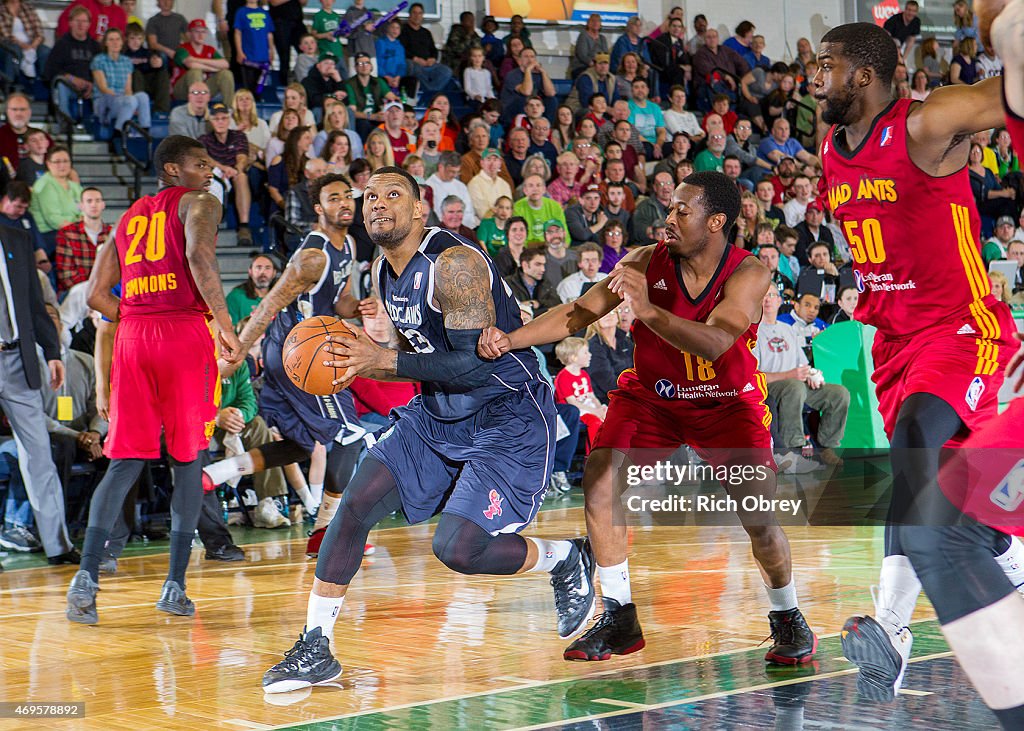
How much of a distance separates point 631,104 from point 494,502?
1237 centimetres

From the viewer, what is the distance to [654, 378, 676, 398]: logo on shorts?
15.9 feet

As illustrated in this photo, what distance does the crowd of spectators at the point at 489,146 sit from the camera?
10.8m

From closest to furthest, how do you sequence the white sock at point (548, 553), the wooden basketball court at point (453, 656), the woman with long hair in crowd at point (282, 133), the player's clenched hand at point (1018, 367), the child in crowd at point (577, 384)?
1. the player's clenched hand at point (1018, 367)
2. the wooden basketball court at point (453, 656)
3. the white sock at point (548, 553)
4. the child in crowd at point (577, 384)
5. the woman with long hair in crowd at point (282, 133)

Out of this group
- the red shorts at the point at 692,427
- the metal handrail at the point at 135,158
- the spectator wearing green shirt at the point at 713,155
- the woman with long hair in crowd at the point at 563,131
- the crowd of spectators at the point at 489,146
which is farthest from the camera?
the spectator wearing green shirt at the point at 713,155

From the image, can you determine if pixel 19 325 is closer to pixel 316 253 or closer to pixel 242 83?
pixel 316 253

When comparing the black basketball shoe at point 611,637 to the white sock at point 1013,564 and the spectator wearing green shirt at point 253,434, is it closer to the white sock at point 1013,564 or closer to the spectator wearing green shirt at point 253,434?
the white sock at point 1013,564

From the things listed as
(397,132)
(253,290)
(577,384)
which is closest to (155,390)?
(253,290)

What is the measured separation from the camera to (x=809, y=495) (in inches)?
391

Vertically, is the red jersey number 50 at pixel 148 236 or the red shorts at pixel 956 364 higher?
the red jersey number 50 at pixel 148 236

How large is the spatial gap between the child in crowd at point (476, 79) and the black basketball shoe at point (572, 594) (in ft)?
35.9

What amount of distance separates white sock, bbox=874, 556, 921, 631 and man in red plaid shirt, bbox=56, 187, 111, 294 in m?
7.98

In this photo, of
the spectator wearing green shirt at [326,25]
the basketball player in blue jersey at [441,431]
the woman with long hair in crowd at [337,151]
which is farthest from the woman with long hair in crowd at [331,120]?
the basketball player in blue jersey at [441,431]

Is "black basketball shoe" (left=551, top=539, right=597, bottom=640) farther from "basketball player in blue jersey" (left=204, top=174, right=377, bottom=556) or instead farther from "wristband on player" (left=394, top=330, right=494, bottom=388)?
"basketball player in blue jersey" (left=204, top=174, right=377, bottom=556)

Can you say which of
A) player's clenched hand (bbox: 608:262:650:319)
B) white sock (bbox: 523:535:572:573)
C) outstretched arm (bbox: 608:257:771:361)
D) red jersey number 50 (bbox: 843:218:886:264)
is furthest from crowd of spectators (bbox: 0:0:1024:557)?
red jersey number 50 (bbox: 843:218:886:264)
